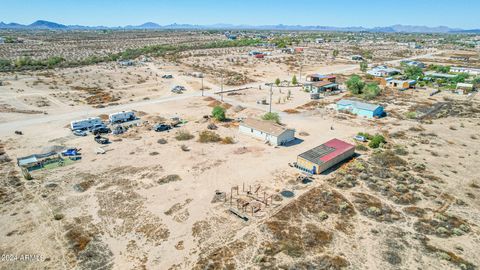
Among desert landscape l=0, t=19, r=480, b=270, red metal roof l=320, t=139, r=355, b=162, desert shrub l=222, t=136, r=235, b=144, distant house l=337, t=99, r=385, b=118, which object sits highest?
distant house l=337, t=99, r=385, b=118

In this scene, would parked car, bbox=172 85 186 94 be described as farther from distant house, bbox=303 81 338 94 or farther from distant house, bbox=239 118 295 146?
distant house, bbox=239 118 295 146

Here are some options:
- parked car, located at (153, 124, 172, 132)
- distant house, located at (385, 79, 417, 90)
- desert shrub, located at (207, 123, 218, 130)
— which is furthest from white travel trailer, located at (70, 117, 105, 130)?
distant house, located at (385, 79, 417, 90)

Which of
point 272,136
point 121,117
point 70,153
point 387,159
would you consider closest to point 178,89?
point 121,117

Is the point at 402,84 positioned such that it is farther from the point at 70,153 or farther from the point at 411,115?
the point at 70,153

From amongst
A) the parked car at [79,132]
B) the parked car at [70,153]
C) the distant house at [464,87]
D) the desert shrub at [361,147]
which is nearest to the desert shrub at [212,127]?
the parked car at [79,132]

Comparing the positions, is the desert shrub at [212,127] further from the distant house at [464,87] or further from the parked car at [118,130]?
the distant house at [464,87]

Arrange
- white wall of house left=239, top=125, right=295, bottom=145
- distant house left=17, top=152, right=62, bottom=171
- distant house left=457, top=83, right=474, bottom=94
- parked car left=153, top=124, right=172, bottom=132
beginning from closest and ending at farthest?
distant house left=17, top=152, right=62, bottom=171 → white wall of house left=239, top=125, right=295, bottom=145 → parked car left=153, top=124, right=172, bottom=132 → distant house left=457, top=83, right=474, bottom=94
